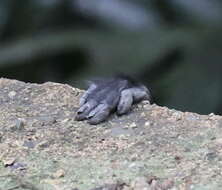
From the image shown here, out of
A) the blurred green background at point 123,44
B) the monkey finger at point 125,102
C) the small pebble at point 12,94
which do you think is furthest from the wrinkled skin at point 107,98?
the blurred green background at point 123,44

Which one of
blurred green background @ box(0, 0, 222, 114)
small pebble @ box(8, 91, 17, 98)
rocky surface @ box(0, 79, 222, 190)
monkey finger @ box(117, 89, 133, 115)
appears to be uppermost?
blurred green background @ box(0, 0, 222, 114)

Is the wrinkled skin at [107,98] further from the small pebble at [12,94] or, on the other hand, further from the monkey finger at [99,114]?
the small pebble at [12,94]

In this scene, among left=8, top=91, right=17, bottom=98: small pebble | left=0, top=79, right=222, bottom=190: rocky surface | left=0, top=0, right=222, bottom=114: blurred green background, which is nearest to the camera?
left=0, top=79, right=222, bottom=190: rocky surface

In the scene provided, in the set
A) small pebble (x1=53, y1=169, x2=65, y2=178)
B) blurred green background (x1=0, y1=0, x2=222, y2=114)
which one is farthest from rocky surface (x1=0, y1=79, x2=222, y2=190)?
blurred green background (x1=0, y1=0, x2=222, y2=114)

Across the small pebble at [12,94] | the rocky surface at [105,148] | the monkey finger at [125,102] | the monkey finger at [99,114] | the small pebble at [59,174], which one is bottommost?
the small pebble at [59,174]

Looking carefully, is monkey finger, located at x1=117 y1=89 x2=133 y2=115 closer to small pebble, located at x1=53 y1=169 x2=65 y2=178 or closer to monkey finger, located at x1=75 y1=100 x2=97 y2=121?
monkey finger, located at x1=75 y1=100 x2=97 y2=121

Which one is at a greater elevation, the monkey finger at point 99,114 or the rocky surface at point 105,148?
the monkey finger at point 99,114

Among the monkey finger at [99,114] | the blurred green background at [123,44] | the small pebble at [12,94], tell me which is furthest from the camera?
the blurred green background at [123,44]
